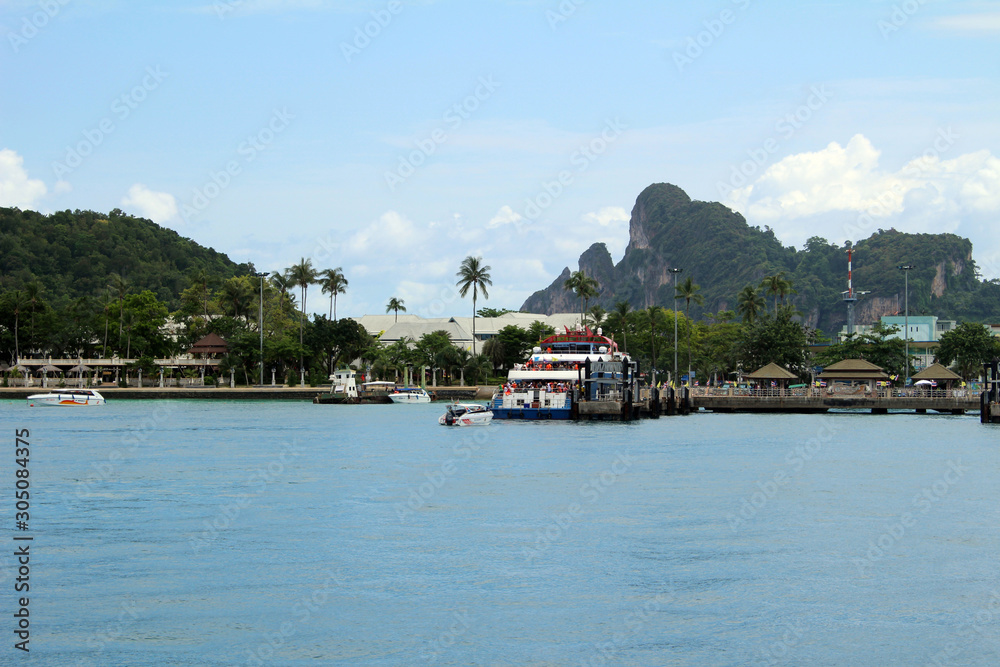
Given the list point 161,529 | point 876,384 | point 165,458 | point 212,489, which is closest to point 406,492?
point 212,489

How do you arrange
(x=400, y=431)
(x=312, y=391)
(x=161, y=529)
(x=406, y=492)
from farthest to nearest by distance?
(x=312, y=391) < (x=400, y=431) < (x=406, y=492) < (x=161, y=529)

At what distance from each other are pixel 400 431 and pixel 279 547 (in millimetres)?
43455

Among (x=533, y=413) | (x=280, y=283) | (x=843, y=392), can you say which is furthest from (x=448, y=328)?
(x=533, y=413)

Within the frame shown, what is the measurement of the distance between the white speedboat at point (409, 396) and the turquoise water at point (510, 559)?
245ft

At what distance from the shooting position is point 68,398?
11600 centimetres

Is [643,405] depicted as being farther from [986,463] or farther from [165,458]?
[165,458]

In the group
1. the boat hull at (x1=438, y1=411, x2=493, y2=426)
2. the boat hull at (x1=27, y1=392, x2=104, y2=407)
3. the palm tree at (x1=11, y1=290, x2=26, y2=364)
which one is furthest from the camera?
the palm tree at (x1=11, y1=290, x2=26, y2=364)

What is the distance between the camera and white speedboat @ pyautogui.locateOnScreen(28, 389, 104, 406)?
Answer: 116 m

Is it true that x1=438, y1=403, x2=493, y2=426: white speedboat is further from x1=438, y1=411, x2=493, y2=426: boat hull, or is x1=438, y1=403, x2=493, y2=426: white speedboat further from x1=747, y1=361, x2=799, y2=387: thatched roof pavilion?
x1=747, y1=361, x2=799, y2=387: thatched roof pavilion

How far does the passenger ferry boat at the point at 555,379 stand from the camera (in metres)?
79.1

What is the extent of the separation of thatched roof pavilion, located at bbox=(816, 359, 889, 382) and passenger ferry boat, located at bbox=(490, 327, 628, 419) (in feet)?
118

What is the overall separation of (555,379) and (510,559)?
56.8m

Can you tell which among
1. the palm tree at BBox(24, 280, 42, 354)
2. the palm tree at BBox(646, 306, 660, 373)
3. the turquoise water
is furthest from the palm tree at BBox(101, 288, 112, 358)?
the turquoise water

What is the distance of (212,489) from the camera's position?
40031 mm
